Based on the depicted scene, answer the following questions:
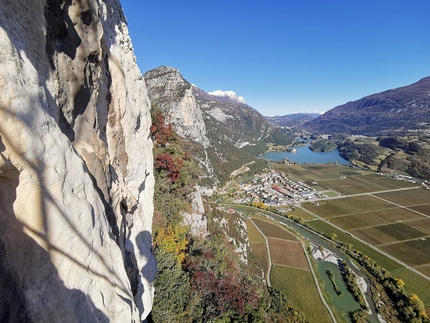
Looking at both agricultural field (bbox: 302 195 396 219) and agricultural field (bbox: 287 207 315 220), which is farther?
agricultural field (bbox: 302 195 396 219)

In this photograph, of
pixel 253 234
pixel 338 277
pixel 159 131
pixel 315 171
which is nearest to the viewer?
pixel 159 131

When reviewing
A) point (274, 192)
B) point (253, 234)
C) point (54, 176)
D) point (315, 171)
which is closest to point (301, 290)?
point (253, 234)

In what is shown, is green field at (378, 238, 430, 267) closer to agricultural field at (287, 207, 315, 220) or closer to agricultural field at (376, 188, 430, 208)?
agricultural field at (287, 207, 315, 220)

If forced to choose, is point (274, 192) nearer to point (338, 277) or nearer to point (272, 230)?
point (272, 230)

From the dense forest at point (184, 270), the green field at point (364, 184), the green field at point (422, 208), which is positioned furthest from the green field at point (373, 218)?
the dense forest at point (184, 270)

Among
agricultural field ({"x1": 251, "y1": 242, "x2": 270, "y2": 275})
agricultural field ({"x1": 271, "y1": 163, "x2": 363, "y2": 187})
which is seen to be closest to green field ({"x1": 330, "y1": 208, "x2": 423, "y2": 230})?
agricultural field ({"x1": 251, "y1": 242, "x2": 270, "y2": 275})

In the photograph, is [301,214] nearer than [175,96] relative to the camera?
Yes
